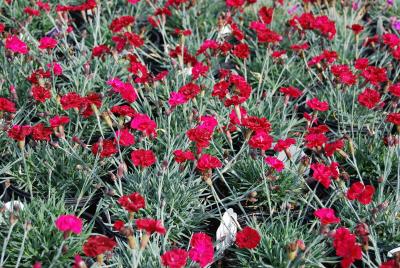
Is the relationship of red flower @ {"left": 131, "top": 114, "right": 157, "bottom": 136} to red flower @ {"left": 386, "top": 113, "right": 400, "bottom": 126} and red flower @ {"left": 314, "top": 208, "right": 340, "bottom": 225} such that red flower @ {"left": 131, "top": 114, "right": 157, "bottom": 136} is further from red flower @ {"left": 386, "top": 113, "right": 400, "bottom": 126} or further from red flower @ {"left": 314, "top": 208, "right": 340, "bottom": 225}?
red flower @ {"left": 386, "top": 113, "right": 400, "bottom": 126}

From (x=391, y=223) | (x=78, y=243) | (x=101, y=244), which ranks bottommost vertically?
(x=391, y=223)

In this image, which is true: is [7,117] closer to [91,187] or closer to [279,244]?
[91,187]

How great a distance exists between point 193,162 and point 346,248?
3.01ft

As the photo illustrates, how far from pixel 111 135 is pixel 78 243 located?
0.76 meters

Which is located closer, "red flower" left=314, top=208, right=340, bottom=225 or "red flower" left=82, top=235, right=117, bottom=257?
"red flower" left=82, top=235, right=117, bottom=257

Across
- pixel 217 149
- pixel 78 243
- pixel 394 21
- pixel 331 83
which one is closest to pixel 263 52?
pixel 331 83

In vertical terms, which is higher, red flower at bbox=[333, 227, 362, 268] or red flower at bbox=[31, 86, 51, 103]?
red flower at bbox=[31, 86, 51, 103]

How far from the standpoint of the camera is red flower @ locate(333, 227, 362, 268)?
1713mm

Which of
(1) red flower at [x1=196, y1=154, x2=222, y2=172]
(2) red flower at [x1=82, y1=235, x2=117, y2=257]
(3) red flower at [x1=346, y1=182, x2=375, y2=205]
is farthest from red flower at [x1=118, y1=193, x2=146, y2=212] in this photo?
(3) red flower at [x1=346, y1=182, x2=375, y2=205]

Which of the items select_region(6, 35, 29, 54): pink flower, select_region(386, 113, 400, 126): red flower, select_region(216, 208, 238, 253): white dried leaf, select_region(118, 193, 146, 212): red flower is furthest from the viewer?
select_region(6, 35, 29, 54): pink flower

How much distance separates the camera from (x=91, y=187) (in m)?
2.40

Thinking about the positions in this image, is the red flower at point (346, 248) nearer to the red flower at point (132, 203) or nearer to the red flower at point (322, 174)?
the red flower at point (322, 174)

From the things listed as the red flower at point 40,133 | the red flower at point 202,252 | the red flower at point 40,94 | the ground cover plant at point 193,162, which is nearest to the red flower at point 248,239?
the ground cover plant at point 193,162

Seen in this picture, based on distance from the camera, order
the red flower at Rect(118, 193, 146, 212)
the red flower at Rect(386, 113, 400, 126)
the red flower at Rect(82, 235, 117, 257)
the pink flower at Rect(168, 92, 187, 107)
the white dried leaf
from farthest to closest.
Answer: the pink flower at Rect(168, 92, 187, 107) → the red flower at Rect(386, 113, 400, 126) → the white dried leaf → the red flower at Rect(118, 193, 146, 212) → the red flower at Rect(82, 235, 117, 257)
